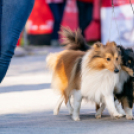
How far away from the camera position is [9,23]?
3.14 meters

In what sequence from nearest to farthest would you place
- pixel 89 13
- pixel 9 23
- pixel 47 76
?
pixel 9 23, pixel 47 76, pixel 89 13

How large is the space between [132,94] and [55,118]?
0.94 m

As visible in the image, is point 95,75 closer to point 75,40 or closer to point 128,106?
point 128,106

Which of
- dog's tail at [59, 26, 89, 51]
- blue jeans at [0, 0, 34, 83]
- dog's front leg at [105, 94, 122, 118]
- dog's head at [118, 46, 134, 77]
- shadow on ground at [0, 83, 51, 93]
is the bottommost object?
shadow on ground at [0, 83, 51, 93]

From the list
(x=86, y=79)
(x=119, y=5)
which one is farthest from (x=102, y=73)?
(x=119, y=5)

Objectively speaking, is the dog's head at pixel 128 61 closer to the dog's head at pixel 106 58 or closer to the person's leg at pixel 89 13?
the dog's head at pixel 106 58

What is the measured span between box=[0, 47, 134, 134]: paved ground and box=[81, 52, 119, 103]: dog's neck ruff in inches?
12.1

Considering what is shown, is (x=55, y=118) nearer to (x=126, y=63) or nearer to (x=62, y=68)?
(x=62, y=68)

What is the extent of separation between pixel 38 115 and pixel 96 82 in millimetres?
827

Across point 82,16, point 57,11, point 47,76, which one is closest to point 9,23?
point 47,76

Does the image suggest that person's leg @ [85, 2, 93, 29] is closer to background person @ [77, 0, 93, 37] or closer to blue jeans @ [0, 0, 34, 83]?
background person @ [77, 0, 93, 37]

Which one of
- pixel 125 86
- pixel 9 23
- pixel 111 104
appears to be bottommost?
pixel 111 104

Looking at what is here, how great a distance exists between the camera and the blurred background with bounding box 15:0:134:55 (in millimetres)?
11828

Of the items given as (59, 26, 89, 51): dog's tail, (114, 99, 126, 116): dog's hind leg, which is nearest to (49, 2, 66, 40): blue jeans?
(59, 26, 89, 51): dog's tail
